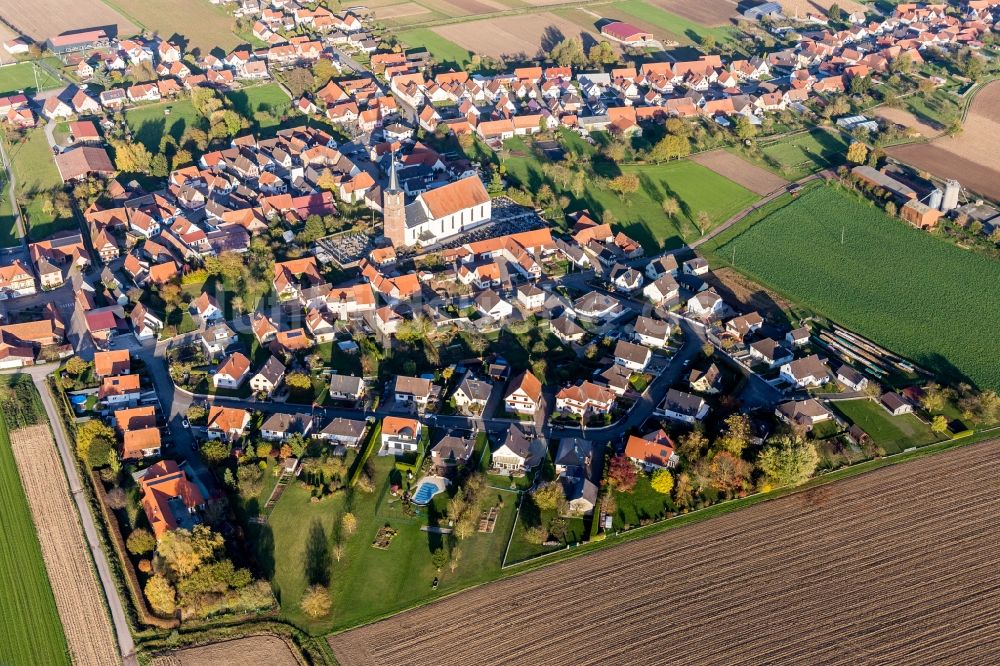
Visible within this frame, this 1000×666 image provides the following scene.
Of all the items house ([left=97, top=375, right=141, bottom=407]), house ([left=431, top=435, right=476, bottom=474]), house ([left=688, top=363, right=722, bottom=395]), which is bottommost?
house ([left=97, top=375, right=141, bottom=407])

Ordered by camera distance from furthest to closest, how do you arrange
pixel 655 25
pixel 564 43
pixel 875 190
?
1. pixel 655 25
2. pixel 564 43
3. pixel 875 190

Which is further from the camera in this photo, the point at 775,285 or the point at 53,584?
the point at 775,285

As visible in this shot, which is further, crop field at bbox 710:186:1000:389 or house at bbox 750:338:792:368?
crop field at bbox 710:186:1000:389

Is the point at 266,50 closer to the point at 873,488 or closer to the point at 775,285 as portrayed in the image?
the point at 775,285

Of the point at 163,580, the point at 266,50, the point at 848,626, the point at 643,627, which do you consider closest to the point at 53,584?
the point at 163,580

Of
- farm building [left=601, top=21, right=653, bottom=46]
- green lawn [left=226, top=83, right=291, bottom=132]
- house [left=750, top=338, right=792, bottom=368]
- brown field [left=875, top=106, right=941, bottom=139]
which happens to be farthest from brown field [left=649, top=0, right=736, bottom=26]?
house [left=750, top=338, right=792, bottom=368]

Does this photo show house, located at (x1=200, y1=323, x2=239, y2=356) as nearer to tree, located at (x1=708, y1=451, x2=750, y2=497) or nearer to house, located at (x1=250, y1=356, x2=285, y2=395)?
house, located at (x1=250, y1=356, x2=285, y2=395)

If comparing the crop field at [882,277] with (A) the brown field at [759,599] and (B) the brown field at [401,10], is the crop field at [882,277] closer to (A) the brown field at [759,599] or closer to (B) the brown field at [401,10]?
(A) the brown field at [759,599]

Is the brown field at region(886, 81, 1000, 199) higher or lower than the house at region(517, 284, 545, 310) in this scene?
higher
